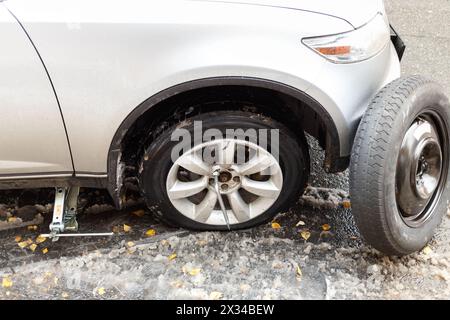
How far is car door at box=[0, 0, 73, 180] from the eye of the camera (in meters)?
2.10

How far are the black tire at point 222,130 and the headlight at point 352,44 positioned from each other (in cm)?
45

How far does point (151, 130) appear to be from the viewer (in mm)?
2521

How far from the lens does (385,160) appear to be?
226cm

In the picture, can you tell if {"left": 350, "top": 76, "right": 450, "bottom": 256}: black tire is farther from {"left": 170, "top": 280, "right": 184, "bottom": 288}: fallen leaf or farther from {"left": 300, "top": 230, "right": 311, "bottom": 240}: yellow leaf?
{"left": 170, "top": 280, "right": 184, "bottom": 288}: fallen leaf

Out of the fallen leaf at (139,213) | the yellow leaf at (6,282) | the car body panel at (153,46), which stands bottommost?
the yellow leaf at (6,282)

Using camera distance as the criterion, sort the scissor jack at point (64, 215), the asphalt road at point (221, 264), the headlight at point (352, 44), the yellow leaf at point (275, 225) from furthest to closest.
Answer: the yellow leaf at point (275, 225)
the scissor jack at point (64, 215)
the asphalt road at point (221, 264)
the headlight at point (352, 44)

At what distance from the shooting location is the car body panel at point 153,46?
2104 mm

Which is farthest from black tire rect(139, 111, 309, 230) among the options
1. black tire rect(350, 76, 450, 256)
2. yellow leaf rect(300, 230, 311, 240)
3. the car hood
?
the car hood

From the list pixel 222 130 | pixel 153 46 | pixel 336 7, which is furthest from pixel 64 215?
pixel 336 7

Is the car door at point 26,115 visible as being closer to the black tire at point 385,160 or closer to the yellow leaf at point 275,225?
the yellow leaf at point 275,225

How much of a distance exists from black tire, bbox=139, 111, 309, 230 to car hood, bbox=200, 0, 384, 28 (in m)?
0.55

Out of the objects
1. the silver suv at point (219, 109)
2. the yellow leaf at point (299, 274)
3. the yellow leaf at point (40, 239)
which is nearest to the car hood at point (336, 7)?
the silver suv at point (219, 109)

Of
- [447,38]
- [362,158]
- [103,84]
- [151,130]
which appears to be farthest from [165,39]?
[447,38]

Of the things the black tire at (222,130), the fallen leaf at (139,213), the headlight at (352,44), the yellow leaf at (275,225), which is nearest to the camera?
the headlight at (352,44)
